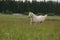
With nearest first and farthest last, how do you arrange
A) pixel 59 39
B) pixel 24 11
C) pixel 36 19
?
pixel 59 39 → pixel 36 19 → pixel 24 11

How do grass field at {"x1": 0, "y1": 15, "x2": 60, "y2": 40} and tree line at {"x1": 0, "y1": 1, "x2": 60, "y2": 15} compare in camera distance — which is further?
tree line at {"x1": 0, "y1": 1, "x2": 60, "y2": 15}

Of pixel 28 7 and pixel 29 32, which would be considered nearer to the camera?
pixel 29 32

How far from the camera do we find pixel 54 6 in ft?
118

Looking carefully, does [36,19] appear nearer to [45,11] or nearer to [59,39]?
[59,39]

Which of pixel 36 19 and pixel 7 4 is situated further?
pixel 7 4

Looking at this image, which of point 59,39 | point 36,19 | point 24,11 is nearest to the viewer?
point 59,39

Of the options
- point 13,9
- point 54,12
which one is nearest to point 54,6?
point 54,12

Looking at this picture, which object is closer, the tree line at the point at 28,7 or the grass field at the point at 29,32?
the grass field at the point at 29,32

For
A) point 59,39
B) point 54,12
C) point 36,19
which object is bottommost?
point 54,12

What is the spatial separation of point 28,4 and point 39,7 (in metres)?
1.67

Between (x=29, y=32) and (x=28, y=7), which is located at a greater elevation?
(x=29, y=32)

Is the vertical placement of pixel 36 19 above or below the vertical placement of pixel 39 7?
above

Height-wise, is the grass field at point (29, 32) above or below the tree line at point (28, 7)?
above

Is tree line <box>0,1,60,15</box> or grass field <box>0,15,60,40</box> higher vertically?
grass field <box>0,15,60,40</box>
